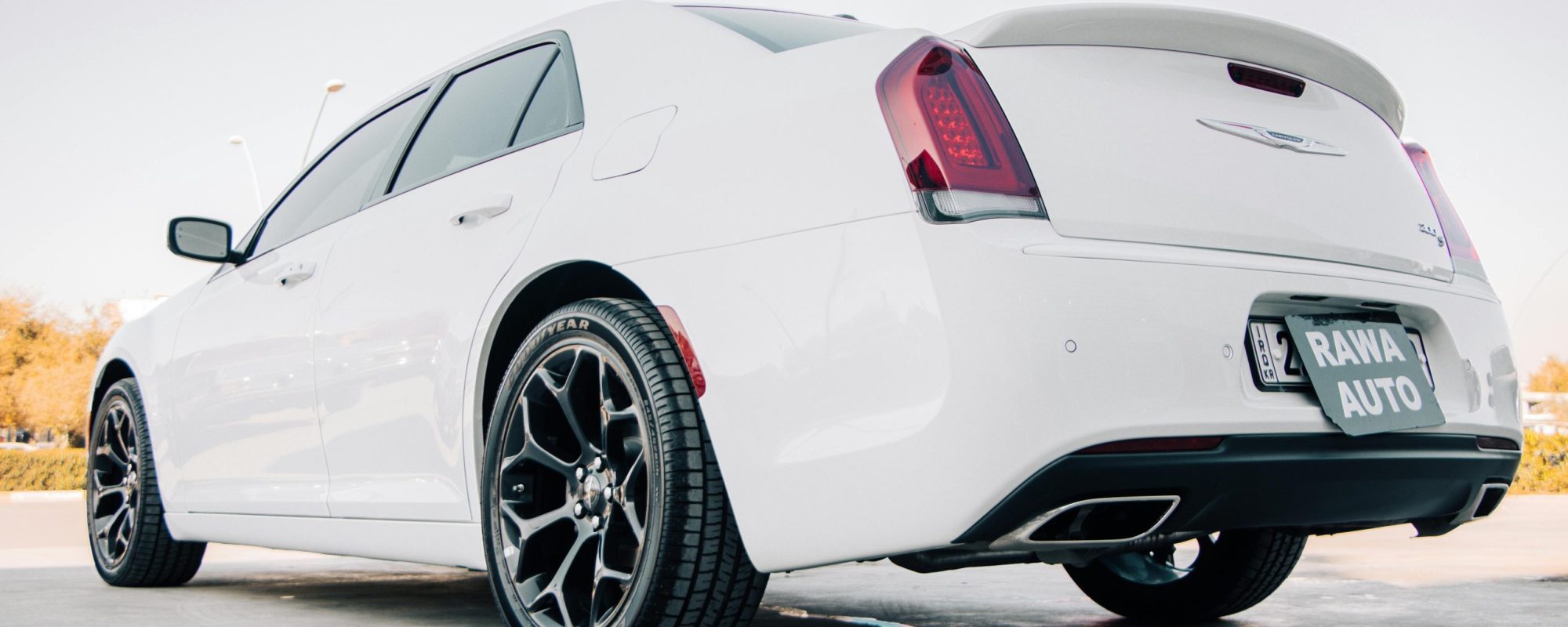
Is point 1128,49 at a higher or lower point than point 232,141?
higher

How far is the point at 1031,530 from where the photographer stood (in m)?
2.00

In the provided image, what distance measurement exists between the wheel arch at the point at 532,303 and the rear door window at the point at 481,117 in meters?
0.39

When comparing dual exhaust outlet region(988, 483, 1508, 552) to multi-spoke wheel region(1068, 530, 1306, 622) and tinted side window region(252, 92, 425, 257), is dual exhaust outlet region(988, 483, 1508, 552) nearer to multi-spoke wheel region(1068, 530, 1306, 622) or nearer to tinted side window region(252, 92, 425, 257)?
multi-spoke wheel region(1068, 530, 1306, 622)

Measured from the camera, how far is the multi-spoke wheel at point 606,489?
229 centimetres

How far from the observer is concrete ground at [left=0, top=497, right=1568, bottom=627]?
3.62m

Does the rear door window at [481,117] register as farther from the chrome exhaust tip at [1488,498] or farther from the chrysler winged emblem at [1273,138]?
the chrome exhaust tip at [1488,498]

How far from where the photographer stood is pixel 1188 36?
→ 243cm

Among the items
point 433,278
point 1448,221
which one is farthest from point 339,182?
point 1448,221

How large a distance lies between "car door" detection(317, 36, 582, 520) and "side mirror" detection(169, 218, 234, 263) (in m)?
1.05

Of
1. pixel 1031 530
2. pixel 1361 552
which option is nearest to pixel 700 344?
pixel 1031 530

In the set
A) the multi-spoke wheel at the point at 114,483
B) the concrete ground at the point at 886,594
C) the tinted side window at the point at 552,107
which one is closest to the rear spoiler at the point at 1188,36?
the tinted side window at the point at 552,107

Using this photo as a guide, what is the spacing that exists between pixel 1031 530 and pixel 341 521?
6.67ft

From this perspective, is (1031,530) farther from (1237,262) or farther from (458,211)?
(458,211)

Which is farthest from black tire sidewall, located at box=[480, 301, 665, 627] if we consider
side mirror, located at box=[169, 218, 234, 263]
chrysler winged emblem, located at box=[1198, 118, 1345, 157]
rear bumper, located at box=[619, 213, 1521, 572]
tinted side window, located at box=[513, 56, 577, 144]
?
side mirror, located at box=[169, 218, 234, 263]
